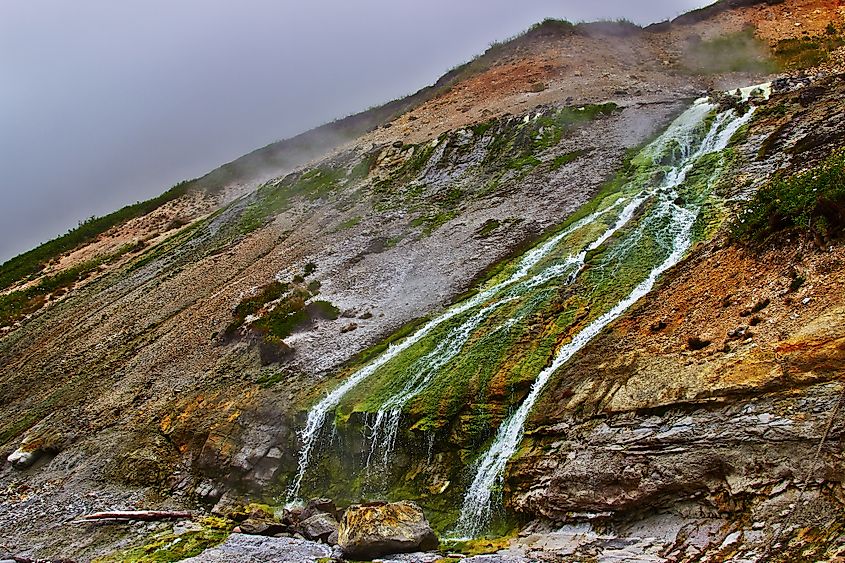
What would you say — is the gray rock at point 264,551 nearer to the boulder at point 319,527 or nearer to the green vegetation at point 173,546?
the boulder at point 319,527

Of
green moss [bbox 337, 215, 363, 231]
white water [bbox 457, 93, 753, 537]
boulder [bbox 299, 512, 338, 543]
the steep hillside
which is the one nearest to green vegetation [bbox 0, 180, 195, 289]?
the steep hillside

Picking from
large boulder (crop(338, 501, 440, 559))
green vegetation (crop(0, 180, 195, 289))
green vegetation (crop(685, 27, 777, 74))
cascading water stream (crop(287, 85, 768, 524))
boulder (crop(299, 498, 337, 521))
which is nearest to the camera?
large boulder (crop(338, 501, 440, 559))

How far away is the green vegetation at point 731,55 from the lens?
44.1 metres

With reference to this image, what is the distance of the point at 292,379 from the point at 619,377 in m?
12.4

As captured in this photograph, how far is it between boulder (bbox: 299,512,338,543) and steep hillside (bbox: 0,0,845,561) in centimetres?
181

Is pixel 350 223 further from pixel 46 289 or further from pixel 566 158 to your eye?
pixel 46 289

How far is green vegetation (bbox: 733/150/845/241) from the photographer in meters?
15.6

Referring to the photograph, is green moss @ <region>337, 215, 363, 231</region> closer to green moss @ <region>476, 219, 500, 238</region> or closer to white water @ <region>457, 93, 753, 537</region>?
green moss @ <region>476, 219, 500, 238</region>

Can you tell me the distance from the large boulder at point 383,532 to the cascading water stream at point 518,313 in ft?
4.84

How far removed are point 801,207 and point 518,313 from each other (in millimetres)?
8557

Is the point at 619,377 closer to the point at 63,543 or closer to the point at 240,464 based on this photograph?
the point at 240,464

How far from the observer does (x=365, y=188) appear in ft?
141

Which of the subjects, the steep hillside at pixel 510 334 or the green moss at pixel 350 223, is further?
the green moss at pixel 350 223

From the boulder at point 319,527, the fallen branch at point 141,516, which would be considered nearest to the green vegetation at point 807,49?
the boulder at point 319,527
